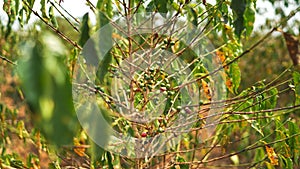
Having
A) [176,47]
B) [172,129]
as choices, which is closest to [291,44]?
[172,129]

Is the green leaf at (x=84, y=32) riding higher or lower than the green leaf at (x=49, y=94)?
higher

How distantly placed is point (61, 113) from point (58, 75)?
0.14 ft

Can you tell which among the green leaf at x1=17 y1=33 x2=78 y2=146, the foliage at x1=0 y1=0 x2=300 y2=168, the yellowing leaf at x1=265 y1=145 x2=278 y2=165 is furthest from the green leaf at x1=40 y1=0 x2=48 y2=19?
the green leaf at x1=17 y1=33 x2=78 y2=146

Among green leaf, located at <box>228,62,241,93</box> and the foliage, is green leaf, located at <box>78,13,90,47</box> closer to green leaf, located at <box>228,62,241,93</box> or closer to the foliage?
the foliage

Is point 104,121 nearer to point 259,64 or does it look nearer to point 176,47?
point 176,47

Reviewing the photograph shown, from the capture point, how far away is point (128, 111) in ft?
5.79

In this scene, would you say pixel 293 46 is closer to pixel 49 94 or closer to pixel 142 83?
pixel 142 83

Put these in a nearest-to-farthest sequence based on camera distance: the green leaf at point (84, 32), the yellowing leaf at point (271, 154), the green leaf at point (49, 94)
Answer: the green leaf at point (49, 94), the green leaf at point (84, 32), the yellowing leaf at point (271, 154)

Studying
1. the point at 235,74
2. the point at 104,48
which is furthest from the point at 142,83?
the point at 104,48

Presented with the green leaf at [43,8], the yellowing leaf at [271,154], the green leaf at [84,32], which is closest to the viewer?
the green leaf at [84,32]

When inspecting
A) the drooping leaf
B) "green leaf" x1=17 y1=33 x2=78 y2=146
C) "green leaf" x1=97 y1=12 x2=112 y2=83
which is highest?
the drooping leaf

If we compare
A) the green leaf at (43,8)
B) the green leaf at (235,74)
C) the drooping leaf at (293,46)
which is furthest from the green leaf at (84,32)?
the green leaf at (235,74)

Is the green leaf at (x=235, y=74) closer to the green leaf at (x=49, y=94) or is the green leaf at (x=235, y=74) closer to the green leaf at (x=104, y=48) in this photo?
the green leaf at (x=104, y=48)

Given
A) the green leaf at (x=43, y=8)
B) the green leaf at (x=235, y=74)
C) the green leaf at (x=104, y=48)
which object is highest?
the green leaf at (x=43, y=8)
